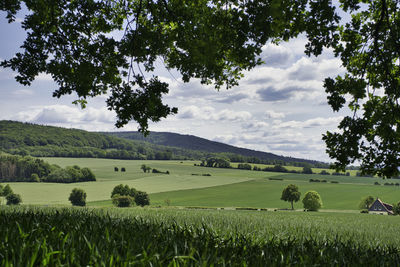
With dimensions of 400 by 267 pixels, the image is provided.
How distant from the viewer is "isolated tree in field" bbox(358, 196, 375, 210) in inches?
3178

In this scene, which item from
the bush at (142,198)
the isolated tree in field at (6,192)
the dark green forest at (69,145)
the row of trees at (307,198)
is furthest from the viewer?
the dark green forest at (69,145)

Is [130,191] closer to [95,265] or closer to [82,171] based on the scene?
[82,171]

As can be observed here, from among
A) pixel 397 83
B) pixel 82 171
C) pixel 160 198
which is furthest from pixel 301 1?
pixel 82 171

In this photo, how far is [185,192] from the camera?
87.9 m

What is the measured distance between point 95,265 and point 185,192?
86956mm

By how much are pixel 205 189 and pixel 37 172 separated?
57.1 meters

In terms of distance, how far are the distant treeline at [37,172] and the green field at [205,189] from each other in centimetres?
539

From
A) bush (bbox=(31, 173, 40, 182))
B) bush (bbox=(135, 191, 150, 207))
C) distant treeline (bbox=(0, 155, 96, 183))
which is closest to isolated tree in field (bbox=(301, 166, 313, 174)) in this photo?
bush (bbox=(135, 191, 150, 207))

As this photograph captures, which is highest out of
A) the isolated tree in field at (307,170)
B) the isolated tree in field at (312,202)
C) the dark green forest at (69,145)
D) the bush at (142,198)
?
the dark green forest at (69,145)

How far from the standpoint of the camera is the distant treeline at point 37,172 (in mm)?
101750

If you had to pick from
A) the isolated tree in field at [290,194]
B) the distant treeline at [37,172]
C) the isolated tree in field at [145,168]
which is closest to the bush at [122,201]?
the distant treeline at [37,172]

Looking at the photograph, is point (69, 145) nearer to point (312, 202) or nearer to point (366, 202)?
point (312, 202)

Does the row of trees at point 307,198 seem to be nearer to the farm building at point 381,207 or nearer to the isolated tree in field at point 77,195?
the farm building at point 381,207

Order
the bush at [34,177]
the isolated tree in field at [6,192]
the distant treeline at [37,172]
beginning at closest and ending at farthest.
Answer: the isolated tree in field at [6,192]
the bush at [34,177]
the distant treeline at [37,172]
